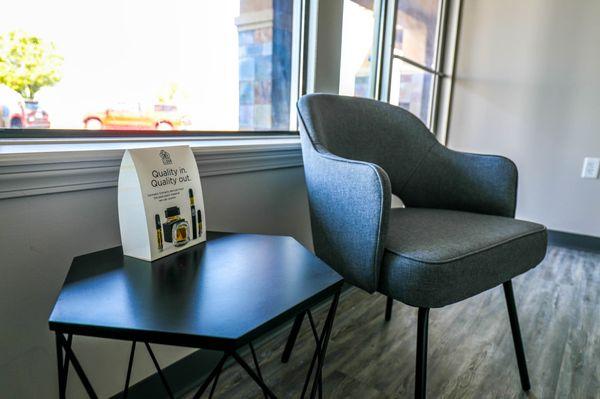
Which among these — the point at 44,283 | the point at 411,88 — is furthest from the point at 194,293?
the point at 411,88

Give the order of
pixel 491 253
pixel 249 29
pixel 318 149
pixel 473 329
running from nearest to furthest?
1. pixel 491 253
2. pixel 318 149
3. pixel 249 29
4. pixel 473 329

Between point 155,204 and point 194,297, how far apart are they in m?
0.22

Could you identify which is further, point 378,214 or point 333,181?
point 333,181

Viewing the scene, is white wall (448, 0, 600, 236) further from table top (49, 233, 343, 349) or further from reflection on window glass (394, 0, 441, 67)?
table top (49, 233, 343, 349)

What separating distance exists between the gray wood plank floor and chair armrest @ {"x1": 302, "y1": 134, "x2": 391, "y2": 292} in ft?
1.23

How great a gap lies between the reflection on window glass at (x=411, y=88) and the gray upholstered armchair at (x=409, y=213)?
0.85 m

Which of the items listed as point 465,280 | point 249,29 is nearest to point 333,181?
point 465,280

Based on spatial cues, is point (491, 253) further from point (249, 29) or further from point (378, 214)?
point (249, 29)

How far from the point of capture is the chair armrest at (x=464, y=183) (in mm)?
1139

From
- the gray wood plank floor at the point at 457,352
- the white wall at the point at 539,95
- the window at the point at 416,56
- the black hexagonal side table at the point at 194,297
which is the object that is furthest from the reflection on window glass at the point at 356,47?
the black hexagonal side table at the point at 194,297

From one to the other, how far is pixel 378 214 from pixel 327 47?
34.2 inches

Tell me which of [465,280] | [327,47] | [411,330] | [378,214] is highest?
[327,47]

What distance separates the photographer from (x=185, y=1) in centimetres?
105

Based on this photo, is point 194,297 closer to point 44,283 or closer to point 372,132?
point 44,283
